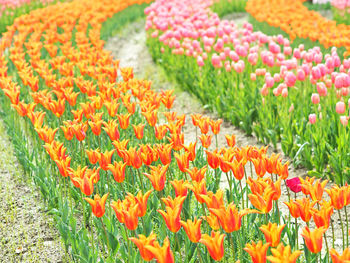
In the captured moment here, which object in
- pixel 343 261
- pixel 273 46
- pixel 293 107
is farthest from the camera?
pixel 273 46

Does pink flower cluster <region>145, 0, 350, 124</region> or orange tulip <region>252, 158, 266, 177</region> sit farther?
pink flower cluster <region>145, 0, 350, 124</region>

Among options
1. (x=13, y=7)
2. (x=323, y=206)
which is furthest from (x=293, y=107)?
(x=13, y=7)

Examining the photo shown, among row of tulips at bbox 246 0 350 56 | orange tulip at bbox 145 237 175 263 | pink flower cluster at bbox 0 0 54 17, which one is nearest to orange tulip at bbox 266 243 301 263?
orange tulip at bbox 145 237 175 263

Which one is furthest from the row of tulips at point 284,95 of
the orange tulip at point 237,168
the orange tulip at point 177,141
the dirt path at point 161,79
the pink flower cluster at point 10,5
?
the pink flower cluster at point 10,5

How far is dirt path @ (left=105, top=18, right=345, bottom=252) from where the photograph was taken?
4539 mm

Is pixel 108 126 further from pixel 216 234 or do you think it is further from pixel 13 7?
pixel 13 7

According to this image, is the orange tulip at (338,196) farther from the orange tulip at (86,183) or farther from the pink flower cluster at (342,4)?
the pink flower cluster at (342,4)

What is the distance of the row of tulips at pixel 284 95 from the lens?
166 inches

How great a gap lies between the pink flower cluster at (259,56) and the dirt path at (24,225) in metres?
2.58

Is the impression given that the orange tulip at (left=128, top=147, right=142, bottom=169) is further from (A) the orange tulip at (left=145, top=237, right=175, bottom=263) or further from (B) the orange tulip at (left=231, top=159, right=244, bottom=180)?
(A) the orange tulip at (left=145, top=237, right=175, bottom=263)

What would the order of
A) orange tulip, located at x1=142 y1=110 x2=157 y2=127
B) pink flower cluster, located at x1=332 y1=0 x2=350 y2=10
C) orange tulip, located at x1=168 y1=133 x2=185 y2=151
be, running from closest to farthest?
orange tulip, located at x1=168 y1=133 x2=185 y2=151 < orange tulip, located at x1=142 y1=110 x2=157 y2=127 < pink flower cluster, located at x1=332 y1=0 x2=350 y2=10

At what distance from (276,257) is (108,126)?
1.83 metres

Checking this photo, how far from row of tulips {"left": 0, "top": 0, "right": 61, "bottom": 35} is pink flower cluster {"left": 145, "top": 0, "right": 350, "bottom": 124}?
13.2ft

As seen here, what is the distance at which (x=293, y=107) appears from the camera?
186 inches
